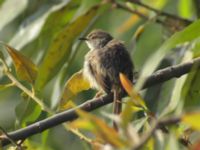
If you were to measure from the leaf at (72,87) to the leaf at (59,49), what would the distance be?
0.48 feet

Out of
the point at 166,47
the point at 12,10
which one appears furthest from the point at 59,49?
the point at 12,10

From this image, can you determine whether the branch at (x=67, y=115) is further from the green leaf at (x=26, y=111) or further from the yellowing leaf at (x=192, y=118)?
the yellowing leaf at (x=192, y=118)

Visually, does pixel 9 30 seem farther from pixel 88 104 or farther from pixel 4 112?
pixel 88 104

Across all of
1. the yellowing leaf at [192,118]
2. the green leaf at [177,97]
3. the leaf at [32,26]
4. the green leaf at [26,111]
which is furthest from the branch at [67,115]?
the yellowing leaf at [192,118]

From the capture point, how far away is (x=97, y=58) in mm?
5008

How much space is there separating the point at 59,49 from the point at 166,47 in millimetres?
873

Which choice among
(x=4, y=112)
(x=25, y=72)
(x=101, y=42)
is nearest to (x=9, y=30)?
(x=101, y=42)

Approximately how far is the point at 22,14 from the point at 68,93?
120cm

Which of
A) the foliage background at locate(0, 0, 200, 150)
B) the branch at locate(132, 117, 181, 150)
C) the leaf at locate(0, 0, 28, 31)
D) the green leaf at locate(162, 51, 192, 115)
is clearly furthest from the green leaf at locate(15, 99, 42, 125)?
the branch at locate(132, 117, 181, 150)

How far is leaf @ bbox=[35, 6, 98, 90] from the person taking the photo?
2.83 metres

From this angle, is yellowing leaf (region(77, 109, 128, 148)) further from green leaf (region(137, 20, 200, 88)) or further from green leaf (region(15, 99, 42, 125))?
green leaf (region(15, 99, 42, 125))

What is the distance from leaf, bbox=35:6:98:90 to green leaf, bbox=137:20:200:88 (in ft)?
1.96

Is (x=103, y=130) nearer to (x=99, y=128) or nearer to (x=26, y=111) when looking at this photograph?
(x=99, y=128)

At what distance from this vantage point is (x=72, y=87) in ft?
10.3
